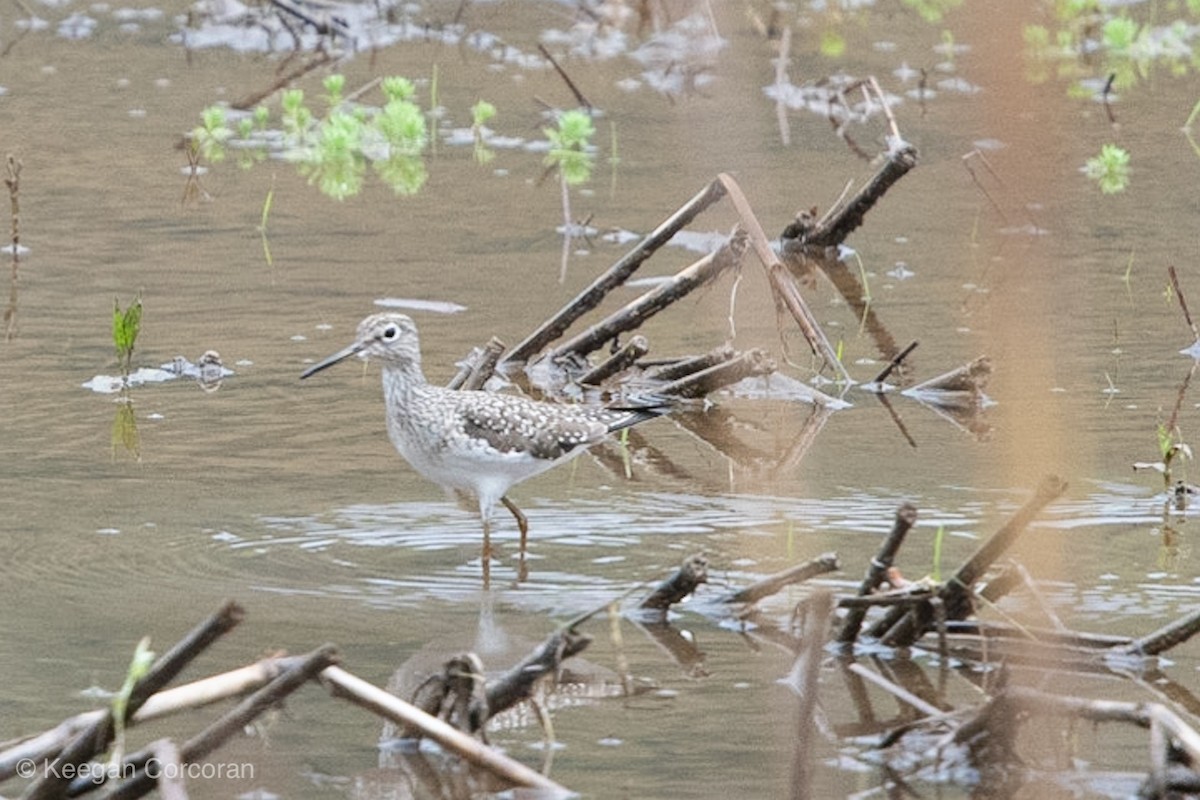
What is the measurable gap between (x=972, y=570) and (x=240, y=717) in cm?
233

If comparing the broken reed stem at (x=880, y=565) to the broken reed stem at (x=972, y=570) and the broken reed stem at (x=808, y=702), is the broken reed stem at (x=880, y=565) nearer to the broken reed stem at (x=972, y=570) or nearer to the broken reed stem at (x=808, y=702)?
the broken reed stem at (x=972, y=570)

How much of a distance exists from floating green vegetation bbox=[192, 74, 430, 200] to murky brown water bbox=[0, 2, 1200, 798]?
0.77ft

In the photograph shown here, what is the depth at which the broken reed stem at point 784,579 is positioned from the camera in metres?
5.60

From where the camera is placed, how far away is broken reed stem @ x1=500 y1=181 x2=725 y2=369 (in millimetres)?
9039

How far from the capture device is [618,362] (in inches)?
364

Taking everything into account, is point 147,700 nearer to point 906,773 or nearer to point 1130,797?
point 906,773

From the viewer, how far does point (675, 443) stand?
28.7 feet

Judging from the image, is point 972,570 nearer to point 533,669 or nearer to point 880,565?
point 880,565

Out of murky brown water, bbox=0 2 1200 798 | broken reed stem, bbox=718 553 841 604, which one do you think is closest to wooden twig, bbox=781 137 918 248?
murky brown water, bbox=0 2 1200 798

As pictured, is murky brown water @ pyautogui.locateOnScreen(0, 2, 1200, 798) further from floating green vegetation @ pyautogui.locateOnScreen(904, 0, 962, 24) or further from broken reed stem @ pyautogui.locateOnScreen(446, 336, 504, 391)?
floating green vegetation @ pyautogui.locateOnScreen(904, 0, 962, 24)

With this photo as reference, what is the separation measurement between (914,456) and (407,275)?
3711 millimetres

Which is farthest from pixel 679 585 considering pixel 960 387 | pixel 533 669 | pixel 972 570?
pixel 960 387

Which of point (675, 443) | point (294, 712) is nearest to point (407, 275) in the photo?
point (675, 443)

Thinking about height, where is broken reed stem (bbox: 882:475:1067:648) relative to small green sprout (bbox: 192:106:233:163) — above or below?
below
